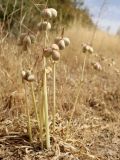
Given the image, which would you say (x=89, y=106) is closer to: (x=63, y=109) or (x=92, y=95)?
(x=92, y=95)

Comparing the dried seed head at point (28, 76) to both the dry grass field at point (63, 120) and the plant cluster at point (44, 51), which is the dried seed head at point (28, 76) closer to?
the plant cluster at point (44, 51)

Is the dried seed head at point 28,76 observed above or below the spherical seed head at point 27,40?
below

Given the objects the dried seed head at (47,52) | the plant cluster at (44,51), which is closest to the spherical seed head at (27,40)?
the plant cluster at (44,51)

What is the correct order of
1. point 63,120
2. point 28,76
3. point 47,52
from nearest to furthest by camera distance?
point 47,52 < point 28,76 < point 63,120

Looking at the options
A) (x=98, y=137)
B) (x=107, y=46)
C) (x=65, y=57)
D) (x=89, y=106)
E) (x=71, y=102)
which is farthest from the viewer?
(x=107, y=46)

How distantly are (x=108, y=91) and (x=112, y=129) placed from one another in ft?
4.34

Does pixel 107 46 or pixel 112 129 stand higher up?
pixel 112 129

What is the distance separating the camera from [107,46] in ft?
37.8

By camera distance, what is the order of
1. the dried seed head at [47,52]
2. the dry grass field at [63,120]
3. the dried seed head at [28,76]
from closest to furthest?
the dried seed head at [47,52], the dried seed head at [28,76], the dry grass field at [63,120]

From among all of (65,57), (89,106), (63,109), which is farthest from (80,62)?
(63,109)

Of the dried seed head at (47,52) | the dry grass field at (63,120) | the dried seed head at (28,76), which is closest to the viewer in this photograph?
the dried seed head at (47,52)

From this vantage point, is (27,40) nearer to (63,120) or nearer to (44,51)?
(44,51)

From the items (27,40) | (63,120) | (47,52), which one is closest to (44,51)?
(47,52)

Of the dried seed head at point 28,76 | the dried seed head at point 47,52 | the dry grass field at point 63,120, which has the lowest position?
the dry grass field at point 63,120
